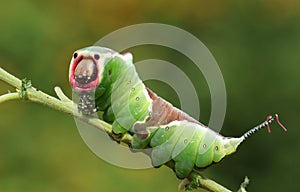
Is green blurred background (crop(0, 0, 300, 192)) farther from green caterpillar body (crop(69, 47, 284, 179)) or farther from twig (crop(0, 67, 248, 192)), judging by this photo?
twig (crop(0, 67, 248, 192))

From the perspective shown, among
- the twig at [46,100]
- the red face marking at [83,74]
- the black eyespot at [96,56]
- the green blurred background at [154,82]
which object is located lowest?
the twig at [46,100]

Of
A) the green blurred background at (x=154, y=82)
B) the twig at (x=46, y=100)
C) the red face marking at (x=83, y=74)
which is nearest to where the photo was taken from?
the twig at (x=46, y=100)

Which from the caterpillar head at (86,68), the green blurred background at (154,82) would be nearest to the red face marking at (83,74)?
the caterpillar head at (86,68)

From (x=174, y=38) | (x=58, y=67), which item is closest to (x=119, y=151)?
(x=58, y=67)

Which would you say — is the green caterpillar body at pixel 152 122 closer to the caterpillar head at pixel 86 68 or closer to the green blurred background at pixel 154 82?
the caterpillar head at pixel 86 68

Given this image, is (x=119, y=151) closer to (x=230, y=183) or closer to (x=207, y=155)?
(x=230, y=183)

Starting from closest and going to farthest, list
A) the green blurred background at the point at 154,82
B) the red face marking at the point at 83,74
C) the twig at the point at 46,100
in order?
the twig at the point at 46,100
the red face marking at the point at 83,74
the green blurred background at the point at 154,82

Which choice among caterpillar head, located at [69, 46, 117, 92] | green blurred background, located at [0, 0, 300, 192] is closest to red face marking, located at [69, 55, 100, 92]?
caterpillar head, located at [69, 46, 117, 92]
